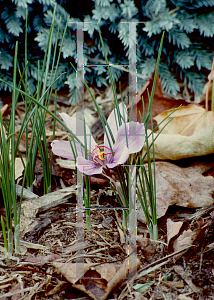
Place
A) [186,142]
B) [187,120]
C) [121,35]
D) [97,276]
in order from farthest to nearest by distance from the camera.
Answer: [187,120] < [186,142] < [121,35] < [97,276]

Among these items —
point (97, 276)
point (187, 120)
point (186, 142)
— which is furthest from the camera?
point (187, 120)

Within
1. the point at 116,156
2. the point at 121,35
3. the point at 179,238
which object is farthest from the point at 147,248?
the point at 121,35

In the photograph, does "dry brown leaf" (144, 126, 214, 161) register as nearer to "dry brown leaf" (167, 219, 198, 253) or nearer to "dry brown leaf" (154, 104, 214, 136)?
"dry brown leaf" (154, 104, 214, 136)

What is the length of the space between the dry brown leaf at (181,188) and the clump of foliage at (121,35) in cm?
34

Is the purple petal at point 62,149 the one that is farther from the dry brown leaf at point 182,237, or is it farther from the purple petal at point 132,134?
the dry brown leaf at point 182,237

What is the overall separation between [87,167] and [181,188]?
0.34m

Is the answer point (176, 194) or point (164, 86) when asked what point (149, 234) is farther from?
point (164, 86)

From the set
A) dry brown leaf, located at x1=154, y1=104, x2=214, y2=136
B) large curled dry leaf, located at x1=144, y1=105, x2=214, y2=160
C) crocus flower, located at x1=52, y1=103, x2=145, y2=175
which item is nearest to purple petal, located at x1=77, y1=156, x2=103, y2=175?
crocus flower, located at x1=52, y1=103, x2=145, y2=175

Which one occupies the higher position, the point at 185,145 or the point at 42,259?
the point at 185,145

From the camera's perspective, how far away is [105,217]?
0.72m

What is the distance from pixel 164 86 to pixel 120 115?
54 cm

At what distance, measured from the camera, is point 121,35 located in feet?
2.42

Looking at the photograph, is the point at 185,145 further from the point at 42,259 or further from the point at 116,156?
the point at 42,259

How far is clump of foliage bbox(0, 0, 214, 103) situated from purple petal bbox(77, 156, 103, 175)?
0.27 metres
